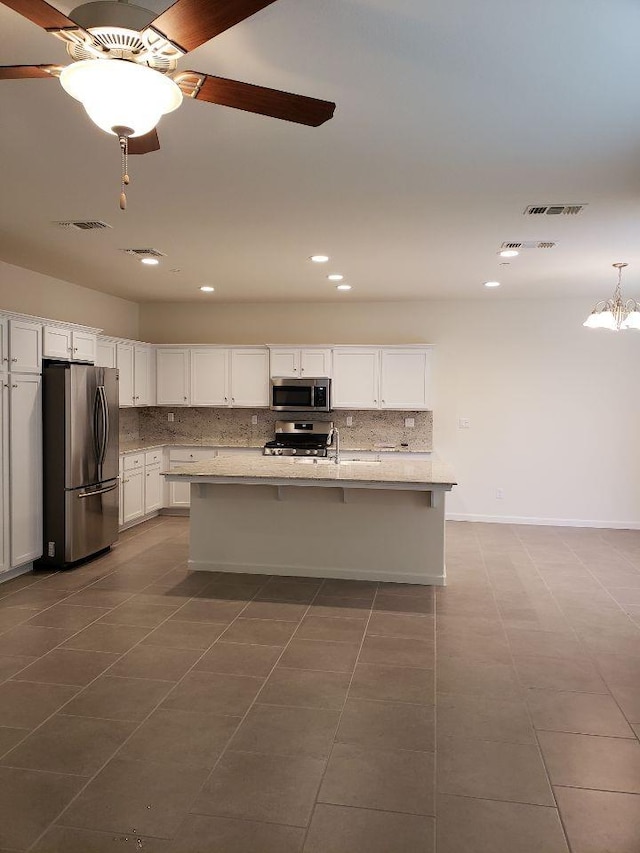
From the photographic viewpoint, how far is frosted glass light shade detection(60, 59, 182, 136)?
1575 mm

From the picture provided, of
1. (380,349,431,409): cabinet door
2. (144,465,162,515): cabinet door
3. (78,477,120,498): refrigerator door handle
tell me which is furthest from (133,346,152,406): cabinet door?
(380,349,431,409): cabinet door

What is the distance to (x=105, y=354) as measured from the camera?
6934mm

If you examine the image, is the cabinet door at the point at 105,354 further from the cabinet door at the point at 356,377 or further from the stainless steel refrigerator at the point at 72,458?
the cabinet door at the point at 356,377

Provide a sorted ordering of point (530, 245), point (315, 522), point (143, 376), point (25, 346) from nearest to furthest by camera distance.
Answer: point (530, 245) → point (25, 346) → point (315, 522) → point (143, 376)

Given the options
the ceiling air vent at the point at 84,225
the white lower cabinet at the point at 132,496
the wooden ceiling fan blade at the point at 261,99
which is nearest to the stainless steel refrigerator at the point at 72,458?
the white lower cabinet at the point at 132,496

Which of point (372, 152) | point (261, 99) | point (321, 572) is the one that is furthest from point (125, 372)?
point (261, 99)

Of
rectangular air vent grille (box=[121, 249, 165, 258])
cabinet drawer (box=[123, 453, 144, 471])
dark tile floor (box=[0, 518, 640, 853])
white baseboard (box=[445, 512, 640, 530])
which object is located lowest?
dark tile floor (box=[0, 518, 640, 853])

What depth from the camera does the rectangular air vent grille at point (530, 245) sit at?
4.72m

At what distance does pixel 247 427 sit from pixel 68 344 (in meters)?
2.90

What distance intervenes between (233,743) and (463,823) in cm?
101

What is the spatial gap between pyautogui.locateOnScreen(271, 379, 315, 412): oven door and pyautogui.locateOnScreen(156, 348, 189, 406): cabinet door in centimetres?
115

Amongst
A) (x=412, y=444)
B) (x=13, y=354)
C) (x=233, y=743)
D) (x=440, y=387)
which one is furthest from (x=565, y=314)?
(x=233, y=743)

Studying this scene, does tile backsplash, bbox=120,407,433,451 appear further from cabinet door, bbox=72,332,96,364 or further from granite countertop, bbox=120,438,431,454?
cabinet door, bbox=72,332,96,364

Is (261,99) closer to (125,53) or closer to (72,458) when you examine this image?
(125,53)
